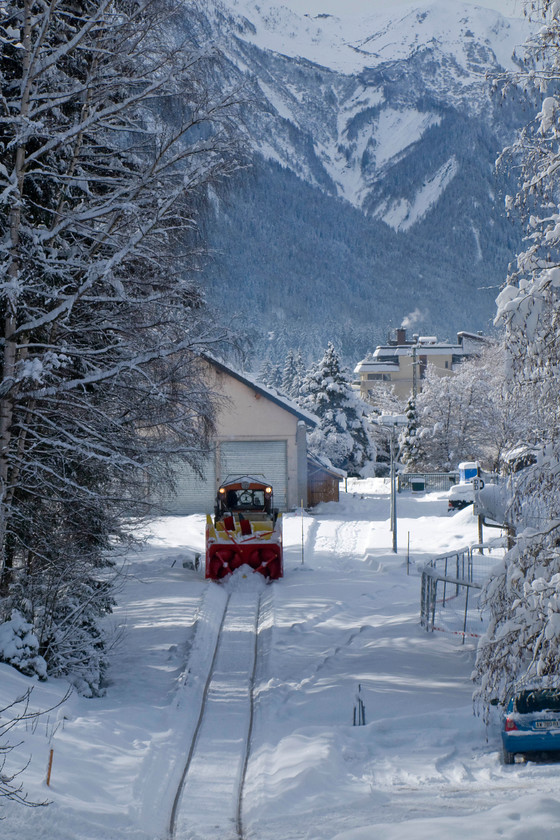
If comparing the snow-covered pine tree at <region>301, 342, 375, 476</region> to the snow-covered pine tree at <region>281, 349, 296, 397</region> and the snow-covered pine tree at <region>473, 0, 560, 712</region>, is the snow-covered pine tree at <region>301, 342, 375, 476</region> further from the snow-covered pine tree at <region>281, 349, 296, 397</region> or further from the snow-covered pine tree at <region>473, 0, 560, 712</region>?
the snow-covered pine tree at <region>473, 0, 560, 712</region>

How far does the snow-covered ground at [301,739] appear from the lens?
7125 millimetres

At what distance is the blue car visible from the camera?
8.67 m

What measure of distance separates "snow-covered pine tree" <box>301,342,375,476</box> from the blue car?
48088mm

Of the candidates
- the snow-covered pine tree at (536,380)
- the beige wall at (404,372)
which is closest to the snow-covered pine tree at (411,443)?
the beige wall at (404,372)

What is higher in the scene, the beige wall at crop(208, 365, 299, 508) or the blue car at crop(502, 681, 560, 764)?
the beige wall at crop(208, 365, 299, 508)

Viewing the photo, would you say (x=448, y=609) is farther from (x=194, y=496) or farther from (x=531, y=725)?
(x=194, y=496)

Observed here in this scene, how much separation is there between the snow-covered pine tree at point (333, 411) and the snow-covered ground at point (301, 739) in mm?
40081

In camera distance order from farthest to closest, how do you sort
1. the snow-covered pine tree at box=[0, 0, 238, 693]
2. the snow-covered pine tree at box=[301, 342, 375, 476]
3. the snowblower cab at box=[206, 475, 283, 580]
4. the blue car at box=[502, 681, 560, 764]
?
the snow-covered pine tree at box=[301, 342, 375, 476] → the snowblower cab at box=[206, 475, 283, 580] → the snow-covered pine tree at box=[0, 0, 238, 693] → the blue car at box=[502, 681, 560, 764]

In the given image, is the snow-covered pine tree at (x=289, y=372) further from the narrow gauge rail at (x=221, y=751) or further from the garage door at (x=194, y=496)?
the narrow gauge rail at (x=221, y=751)

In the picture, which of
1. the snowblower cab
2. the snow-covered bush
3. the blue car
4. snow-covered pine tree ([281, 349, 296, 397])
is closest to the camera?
the blue car

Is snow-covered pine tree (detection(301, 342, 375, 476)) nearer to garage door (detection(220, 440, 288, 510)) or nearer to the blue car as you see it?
garage door (detection(220, 440, 288, 510))

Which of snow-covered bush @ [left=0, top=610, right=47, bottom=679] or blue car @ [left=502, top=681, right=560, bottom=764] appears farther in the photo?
snow-covered bush @ [left=0, top=610, right=47, bottom=679]

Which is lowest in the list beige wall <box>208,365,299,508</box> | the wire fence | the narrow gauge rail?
the narrow gauge rail

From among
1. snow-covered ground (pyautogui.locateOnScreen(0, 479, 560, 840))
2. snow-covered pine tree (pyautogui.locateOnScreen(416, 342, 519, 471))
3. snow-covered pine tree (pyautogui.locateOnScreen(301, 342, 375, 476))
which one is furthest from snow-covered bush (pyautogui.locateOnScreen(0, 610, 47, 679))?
snow-covered pine tree (pyautogui.locateOnScreen(416, 342, 519, 471))
